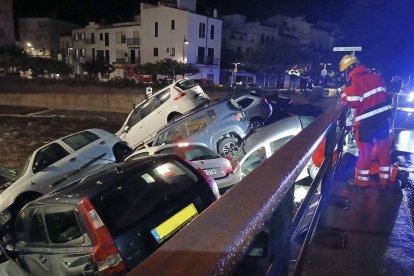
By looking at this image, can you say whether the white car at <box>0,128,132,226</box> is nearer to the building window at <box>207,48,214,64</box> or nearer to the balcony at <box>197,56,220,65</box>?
the balcony at <box>197,56,220,65</box>

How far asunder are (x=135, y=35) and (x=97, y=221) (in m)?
45.7

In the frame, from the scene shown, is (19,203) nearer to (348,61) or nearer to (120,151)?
(120,151)

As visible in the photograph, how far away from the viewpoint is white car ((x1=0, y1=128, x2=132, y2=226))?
7.76m

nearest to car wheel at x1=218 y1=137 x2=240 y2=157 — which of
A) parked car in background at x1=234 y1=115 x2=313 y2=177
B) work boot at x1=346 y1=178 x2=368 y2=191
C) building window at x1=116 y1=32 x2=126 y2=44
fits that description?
parked car in background at x1=234 y1=115 x2=313 y2=177

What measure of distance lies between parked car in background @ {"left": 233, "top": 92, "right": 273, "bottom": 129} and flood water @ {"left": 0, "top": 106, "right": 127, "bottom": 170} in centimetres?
975

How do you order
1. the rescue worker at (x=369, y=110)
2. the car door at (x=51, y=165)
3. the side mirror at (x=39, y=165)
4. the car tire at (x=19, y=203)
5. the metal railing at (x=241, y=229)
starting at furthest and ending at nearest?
the side mirror at (x=39, y=165) → the car door at (x=51, y=165) → the car tire at (x=19, y=203) → the rescue worker at (x=369, y=110) → the metal railing at (x=241, y=229)

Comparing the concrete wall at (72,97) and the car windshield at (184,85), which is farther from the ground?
the car windshield at (184,85)

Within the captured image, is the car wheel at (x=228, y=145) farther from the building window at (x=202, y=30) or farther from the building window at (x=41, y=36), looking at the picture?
the building window at (x=41, y=36)

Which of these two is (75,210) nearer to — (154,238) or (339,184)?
(154,238)

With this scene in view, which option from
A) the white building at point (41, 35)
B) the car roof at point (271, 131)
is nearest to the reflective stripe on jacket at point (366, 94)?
the car roof at point (271, 131)

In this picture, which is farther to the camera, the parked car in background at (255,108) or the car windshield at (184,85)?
the car windshield at (184,85)

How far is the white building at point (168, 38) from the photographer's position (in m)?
40.9

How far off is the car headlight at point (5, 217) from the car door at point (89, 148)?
190 cm

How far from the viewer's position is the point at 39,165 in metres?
8.35
